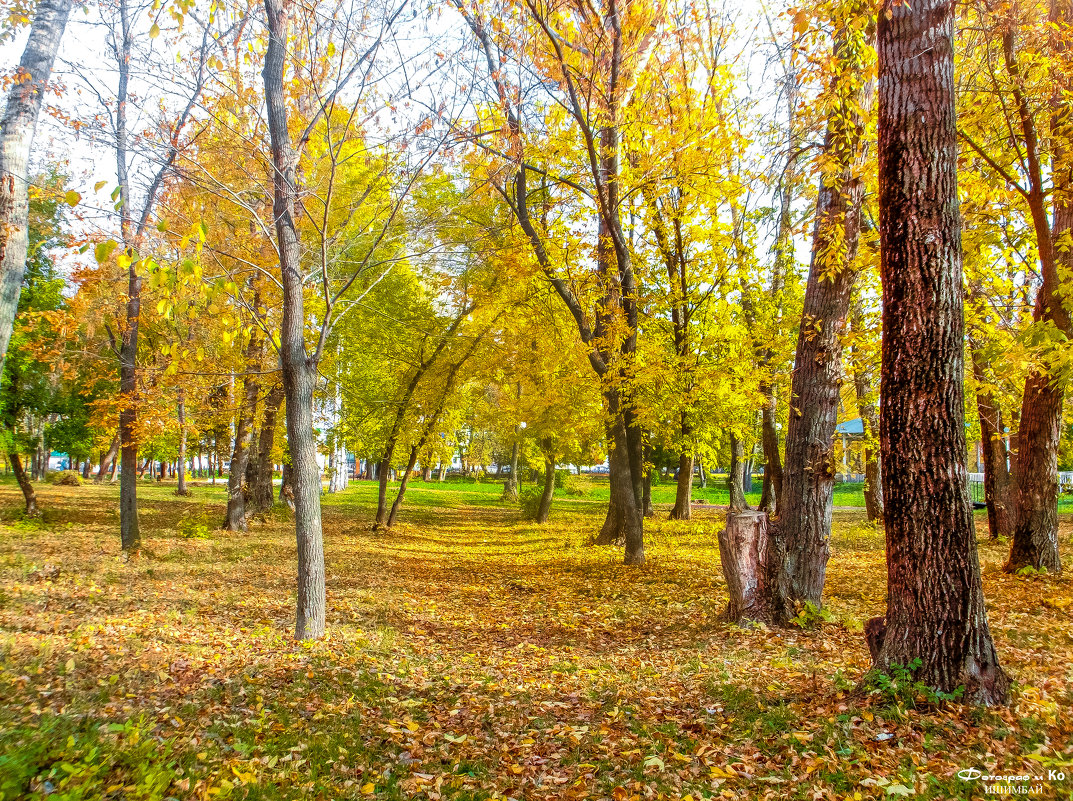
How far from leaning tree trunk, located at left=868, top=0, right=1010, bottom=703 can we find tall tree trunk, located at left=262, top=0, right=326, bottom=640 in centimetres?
565

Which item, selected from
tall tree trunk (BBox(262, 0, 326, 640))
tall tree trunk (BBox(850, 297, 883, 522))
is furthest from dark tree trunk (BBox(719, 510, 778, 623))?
tall tree trunk (BBox(262, 0, 326, 640))

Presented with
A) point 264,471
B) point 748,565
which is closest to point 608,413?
point 748,565

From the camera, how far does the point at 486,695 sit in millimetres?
5449

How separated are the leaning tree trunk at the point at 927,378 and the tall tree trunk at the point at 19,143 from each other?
714 centimetres

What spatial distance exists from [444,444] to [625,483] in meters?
10.1

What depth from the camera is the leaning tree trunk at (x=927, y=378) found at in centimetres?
406

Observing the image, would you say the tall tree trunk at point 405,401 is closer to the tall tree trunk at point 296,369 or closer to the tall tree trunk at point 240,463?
the tall tree trunk at point 240,463

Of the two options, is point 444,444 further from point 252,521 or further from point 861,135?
point 861,135

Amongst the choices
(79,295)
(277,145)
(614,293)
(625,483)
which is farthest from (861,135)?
(79,295)

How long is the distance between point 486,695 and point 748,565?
3406 millimetres

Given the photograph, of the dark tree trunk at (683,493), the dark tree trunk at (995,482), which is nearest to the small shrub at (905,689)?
the dark tree trunk at (995,482)

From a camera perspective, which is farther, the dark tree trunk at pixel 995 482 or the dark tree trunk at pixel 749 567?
the dark tree trunk at pixel 995 482

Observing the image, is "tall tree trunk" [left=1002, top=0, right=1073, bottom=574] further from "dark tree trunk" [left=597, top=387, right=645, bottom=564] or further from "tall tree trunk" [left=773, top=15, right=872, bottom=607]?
"dark tree trunk" [left=597, top=387, right=645, bottom=564]

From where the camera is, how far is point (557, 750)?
428cm
